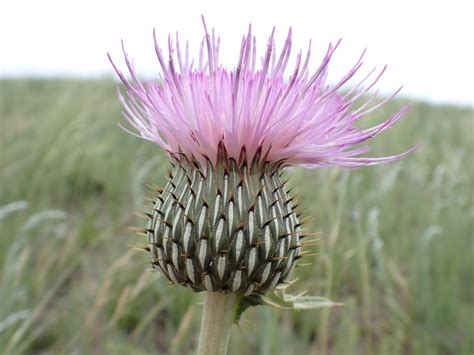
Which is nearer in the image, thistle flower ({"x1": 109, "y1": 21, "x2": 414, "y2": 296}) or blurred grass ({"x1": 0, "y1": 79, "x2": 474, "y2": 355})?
thistle flower ({"x1": 109, "y1": 21, "x2": 414, "y2": 296})

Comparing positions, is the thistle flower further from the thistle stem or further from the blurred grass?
the blurred grass

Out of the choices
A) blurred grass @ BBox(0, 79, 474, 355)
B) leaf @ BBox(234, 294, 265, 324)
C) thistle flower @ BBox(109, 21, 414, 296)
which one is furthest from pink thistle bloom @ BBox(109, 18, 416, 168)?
blurred grass @ BBox(0, 79, 474, 355)

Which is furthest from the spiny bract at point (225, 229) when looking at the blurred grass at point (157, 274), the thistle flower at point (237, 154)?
the blurred grass at point (157, 274)

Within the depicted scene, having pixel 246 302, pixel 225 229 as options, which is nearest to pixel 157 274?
pixel 246 302

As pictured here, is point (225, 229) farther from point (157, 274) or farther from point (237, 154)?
point (157, 274)

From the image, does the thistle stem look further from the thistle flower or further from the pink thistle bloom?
the pink thistle bloom

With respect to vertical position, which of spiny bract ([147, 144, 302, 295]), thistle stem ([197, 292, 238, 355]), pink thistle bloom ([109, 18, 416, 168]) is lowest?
thistle stem ([197, 292, 238, 355])

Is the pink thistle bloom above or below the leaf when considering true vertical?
above

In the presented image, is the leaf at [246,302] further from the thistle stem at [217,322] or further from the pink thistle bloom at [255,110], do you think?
the pink thistle bloom at [255,110]
